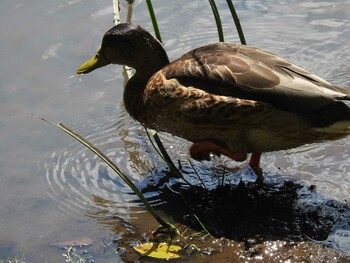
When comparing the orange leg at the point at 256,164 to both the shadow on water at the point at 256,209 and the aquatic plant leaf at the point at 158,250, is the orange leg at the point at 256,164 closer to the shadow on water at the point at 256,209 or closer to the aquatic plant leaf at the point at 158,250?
the shadow on water at the point at 256,209

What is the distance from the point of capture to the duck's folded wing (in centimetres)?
524

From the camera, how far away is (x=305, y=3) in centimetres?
840

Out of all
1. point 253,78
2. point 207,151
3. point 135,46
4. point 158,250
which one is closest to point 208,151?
point 207,151

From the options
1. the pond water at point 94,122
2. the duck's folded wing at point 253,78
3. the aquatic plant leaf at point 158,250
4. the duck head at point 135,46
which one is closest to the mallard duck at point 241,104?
the duck's folded wing at point 253,78

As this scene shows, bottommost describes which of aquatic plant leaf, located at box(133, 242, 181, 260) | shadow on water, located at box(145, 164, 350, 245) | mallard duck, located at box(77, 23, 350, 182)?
shadow on water, located at box(145, 164, 350, 245)

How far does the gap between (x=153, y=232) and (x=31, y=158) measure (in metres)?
1.60

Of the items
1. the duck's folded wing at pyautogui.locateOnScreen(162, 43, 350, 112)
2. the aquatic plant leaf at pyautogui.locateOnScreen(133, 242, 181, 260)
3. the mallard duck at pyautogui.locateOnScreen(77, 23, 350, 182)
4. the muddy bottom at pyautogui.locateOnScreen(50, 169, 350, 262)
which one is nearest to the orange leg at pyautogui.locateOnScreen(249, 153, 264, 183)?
the mallard duck at pyautogui.locateOnScreen(77, 23, 350, 182)

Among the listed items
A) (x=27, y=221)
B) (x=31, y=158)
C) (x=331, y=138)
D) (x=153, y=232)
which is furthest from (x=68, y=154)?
(x=331, y=138)

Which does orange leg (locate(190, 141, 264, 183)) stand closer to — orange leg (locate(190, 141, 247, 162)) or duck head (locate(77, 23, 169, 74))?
orange leg (locate(190, 141, 247, 162))

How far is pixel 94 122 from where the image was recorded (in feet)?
22.8

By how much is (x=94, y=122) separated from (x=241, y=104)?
78.7 inches

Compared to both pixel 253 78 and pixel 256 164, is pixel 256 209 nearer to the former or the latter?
pixel 256 164

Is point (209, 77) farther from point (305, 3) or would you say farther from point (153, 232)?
point (305, 3)

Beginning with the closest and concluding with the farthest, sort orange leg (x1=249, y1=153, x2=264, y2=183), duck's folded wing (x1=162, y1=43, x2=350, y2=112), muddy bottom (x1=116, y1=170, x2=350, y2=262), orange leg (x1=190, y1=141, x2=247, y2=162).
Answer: muddy bottom (x1=116, y1=170, x2=350, y2=262) → duck's folded wing (x1=162, y1=43, x2=350, y2=112) → orange leg (x1=190, y1=141, x2=247, y2=162) → orange leg (x1=249, y1=153, x2=264, y2=183)
